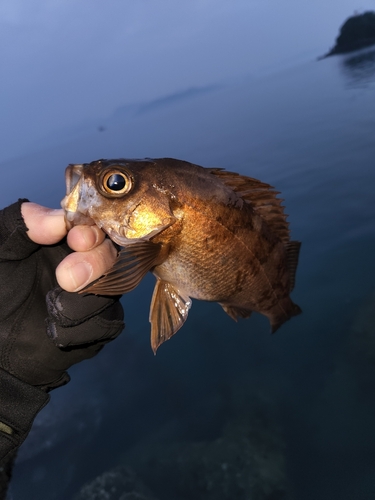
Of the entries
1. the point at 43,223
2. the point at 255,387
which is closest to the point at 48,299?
the point at 43,223

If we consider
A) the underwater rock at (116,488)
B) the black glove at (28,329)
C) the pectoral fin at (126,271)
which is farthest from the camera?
the underwater rock at (116,488)

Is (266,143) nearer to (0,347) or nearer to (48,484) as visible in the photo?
(48,484)

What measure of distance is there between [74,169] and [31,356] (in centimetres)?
177

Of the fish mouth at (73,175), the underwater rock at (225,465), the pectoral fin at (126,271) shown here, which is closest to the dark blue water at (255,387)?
the underwater rock at (225,465)

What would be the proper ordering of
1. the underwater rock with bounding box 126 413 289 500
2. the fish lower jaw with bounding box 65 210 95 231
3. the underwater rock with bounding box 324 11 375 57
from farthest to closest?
the underwater rock with bounding box 324 11 375 57 < the underwater rock with bounding box 126 413 289 500 < the fish lower jaw with bounding box 65 210 95 231

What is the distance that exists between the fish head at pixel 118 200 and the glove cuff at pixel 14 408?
1.67 metres

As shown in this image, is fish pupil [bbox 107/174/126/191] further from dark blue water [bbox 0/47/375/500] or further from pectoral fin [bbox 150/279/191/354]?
dark blue water [bbox 0/47/375/500]

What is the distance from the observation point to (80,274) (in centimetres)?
261

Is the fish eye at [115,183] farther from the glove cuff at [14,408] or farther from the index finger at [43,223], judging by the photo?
the glove cuff at [14,408]

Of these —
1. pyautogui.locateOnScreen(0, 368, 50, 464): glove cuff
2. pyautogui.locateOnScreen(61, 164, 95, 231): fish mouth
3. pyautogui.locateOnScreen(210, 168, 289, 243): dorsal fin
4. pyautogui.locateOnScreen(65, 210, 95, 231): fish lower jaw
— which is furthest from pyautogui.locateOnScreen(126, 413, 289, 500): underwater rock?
pyautogui.locateOnScreen(61, 164, 95, 231): fish mouth

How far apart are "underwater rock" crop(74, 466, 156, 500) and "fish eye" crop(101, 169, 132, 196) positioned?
834 cm

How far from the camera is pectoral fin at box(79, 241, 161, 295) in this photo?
2414 mm

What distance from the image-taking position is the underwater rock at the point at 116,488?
831 cm

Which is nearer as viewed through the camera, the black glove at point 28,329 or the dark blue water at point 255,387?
the black glove at point 28,329
